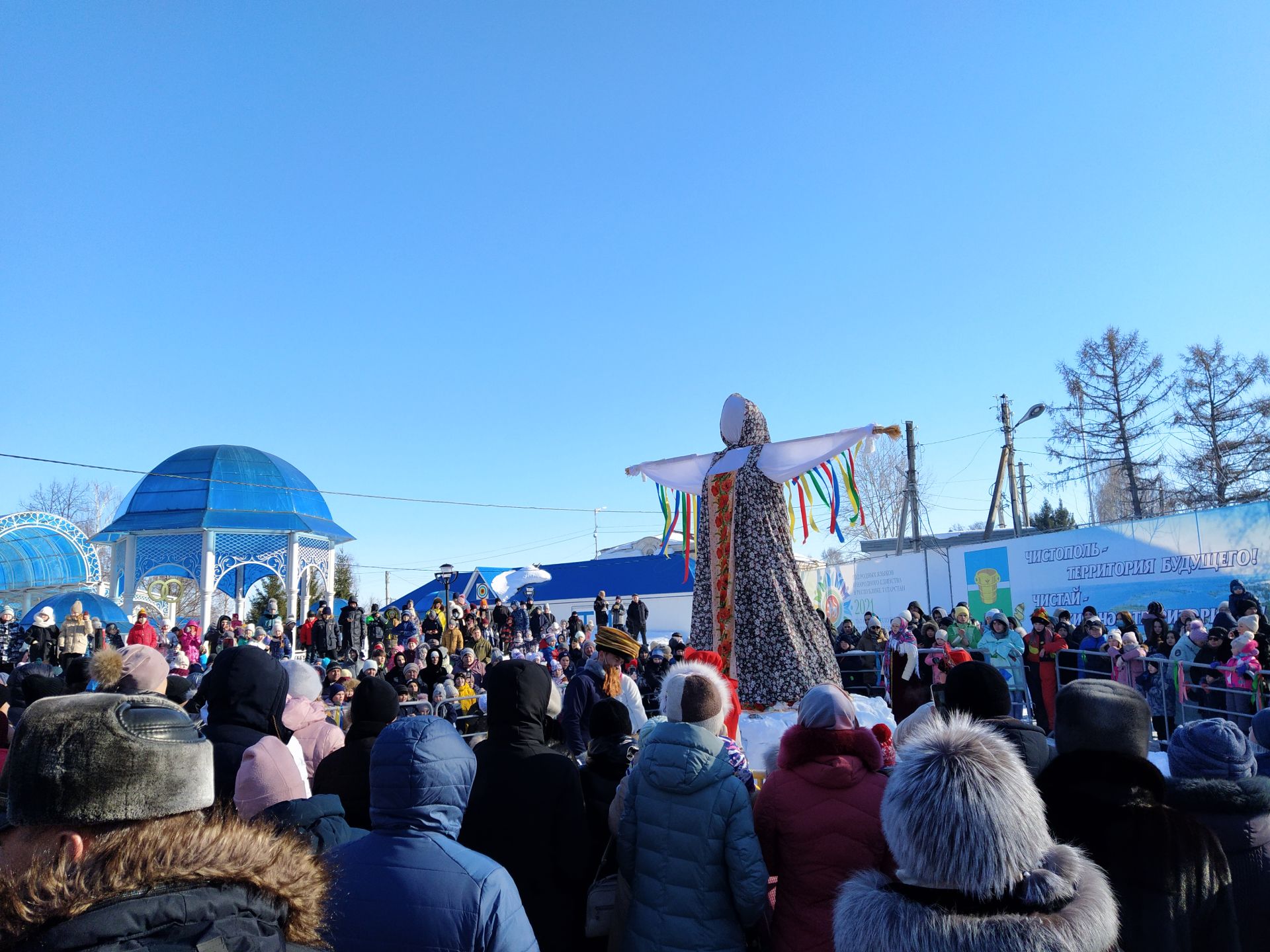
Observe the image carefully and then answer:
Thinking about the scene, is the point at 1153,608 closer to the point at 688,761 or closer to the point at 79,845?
the point at 688,761

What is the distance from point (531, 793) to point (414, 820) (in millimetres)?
852

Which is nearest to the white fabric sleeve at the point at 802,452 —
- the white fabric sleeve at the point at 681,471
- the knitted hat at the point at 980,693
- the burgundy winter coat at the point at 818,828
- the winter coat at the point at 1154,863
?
the white fabric sleeve at the point at 681,471

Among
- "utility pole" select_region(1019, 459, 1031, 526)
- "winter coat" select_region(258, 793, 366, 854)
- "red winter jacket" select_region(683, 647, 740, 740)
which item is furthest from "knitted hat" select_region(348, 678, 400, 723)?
"utility pole" select_region(1019, 459, 1031, 526)

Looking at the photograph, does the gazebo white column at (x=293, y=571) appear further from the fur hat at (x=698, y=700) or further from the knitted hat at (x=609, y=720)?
the fur hat at (x=698, y=700)

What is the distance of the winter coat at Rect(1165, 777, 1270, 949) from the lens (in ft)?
8.78

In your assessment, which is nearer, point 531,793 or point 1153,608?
point 531,793

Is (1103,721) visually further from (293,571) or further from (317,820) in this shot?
(293,571)

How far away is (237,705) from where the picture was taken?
3.46 meters

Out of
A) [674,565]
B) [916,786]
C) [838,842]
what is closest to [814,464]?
[838,842]

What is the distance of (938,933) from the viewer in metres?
1.85

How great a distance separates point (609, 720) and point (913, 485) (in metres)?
28.7

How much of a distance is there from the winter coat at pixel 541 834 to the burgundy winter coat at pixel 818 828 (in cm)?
69

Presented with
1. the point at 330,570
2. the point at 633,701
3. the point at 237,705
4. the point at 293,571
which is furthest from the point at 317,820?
the point at 330,570

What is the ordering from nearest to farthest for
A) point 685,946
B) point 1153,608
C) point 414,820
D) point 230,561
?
point 414,820 → point 685,946 → point 1153,608 → point 230,561
